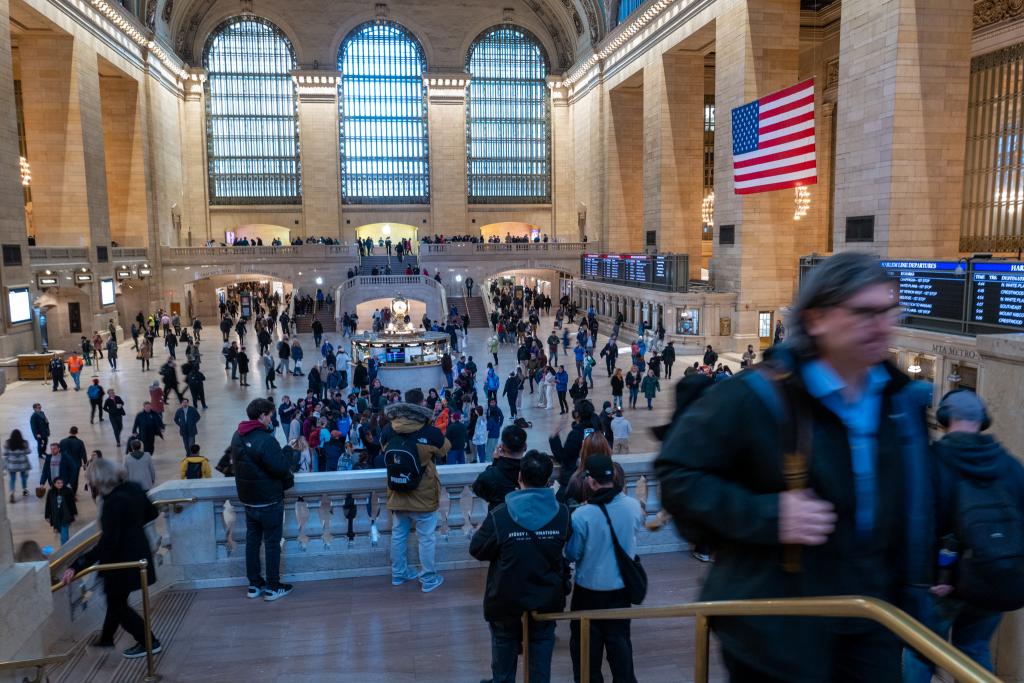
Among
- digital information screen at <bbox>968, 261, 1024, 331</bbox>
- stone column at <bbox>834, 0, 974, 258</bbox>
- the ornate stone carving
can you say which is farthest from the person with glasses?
the ornate stone carving

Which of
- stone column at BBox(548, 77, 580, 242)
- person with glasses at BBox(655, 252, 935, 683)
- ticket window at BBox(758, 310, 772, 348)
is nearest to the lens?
person with glasses at BBox(655, 252, 935, 683)

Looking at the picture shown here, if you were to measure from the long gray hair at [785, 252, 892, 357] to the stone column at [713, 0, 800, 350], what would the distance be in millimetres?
23257

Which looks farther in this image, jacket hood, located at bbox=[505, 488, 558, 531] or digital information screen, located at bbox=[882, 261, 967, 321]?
digital information screen, located at bbox=[882, 261, 967, 321]

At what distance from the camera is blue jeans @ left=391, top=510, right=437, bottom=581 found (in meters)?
4.93

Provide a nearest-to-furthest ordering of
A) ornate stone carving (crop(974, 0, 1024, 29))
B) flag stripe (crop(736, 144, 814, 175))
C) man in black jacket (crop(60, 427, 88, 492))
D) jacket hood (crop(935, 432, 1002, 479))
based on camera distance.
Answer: jacket hood (crop(935, 432, 1002, 479))
man in black jacket (crop(60, 427, 88, 492))
flag stripe (crop(736, 144, 814, 175))
ornate stone carving (crop(974, 0, 1024, 29))

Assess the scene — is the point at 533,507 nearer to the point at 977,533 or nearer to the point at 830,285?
the point at 977,533

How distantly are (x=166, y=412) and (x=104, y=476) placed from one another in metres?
→ 13.5

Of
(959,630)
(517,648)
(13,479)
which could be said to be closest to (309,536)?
(517,648)

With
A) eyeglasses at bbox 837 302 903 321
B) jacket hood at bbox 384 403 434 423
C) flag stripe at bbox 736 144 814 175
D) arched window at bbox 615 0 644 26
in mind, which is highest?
arched window at bbox 615 0 644 26

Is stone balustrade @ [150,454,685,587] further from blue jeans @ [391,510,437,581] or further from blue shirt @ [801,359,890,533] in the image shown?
blue shirt @ [801,359,890,533]

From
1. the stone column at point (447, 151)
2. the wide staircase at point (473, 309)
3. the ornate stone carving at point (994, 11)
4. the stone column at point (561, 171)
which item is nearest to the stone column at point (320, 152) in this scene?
the stone column at point (447, 151)

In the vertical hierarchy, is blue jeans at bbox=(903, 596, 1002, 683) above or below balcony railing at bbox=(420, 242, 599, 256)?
below

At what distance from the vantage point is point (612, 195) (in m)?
37.9

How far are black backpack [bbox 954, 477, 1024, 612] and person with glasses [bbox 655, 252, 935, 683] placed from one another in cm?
74
